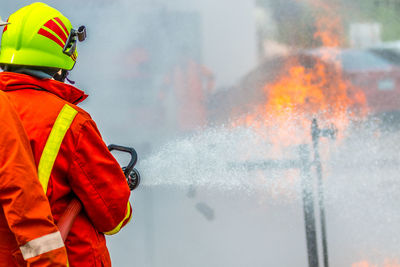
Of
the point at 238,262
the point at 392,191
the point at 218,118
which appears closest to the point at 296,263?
the point at 238,262

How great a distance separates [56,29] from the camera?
147 cm

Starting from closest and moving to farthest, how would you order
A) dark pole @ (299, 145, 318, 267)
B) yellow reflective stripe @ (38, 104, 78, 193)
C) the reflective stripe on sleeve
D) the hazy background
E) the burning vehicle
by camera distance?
→ 1. the reflective stripe on sleeve
2. yellow reflective stripe @ (38, 104, 78, 193)
3. dark pole @ (299, 145, 318, 267)
4. the hazy background
5. the burning vehicle

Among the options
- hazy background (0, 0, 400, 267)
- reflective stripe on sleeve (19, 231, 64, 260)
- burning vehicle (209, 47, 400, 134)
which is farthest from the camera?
burning vehicle (209, 47, 400, 134)

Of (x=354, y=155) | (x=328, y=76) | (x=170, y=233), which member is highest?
(x=328, y=76)

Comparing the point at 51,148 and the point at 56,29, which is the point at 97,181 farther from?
the point at 56,29

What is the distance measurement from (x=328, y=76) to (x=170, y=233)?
168 cm

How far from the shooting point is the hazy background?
11.0ft

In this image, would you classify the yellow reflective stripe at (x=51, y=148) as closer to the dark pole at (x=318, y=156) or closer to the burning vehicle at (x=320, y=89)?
the burning vehicle at (x=320, y=89)

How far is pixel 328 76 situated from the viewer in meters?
3.54

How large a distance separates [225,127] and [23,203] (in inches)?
95.5

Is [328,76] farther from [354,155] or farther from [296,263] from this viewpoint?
[296,263]

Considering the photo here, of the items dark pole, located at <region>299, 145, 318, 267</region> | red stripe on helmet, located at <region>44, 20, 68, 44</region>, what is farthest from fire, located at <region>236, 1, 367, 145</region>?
red stripe on helmet, located at <region>44, 20, 68, 44</region>

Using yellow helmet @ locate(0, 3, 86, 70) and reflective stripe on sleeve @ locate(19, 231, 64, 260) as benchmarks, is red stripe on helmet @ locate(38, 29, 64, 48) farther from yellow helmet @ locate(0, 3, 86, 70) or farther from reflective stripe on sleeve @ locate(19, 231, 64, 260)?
reflective stripe on sleeve @ locate(19, 231, 64, 260)

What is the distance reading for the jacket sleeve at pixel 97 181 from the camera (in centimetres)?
128
